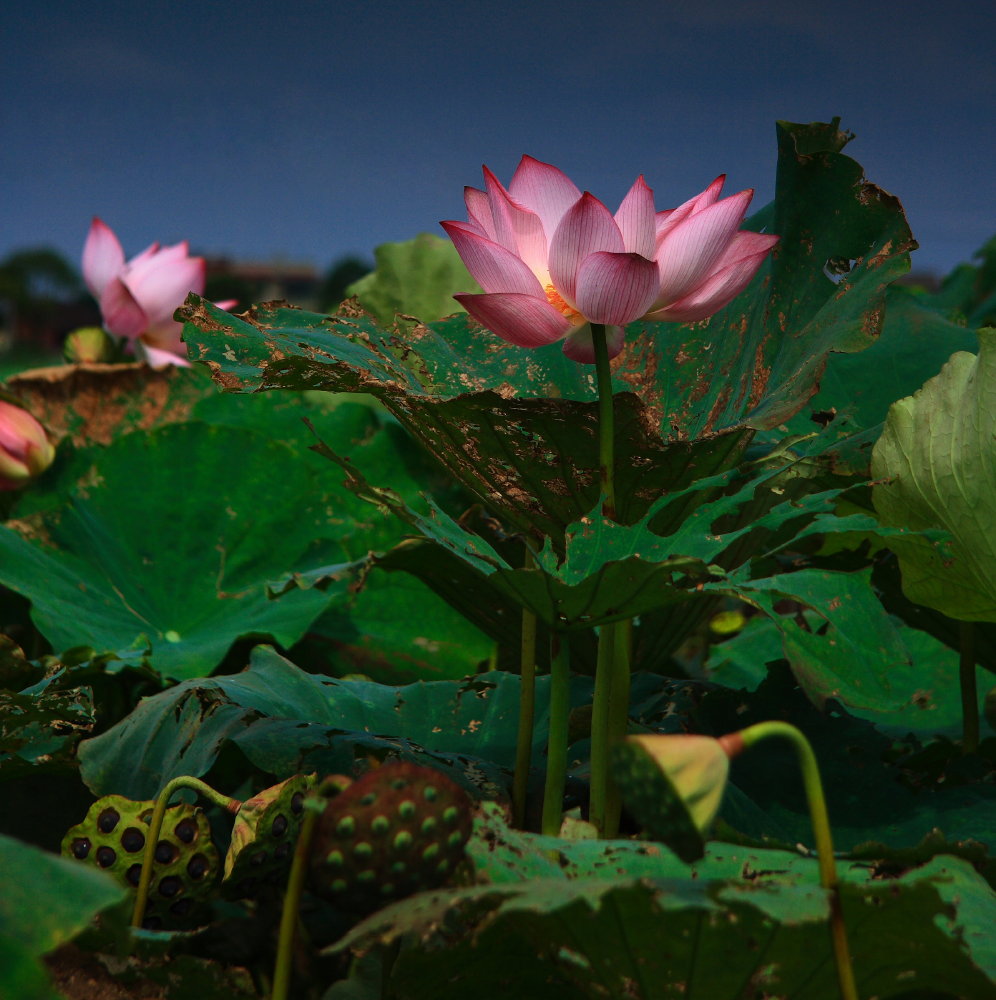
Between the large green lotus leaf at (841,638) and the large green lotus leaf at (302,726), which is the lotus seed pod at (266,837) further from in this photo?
the large green lotus leaf at (841,638)

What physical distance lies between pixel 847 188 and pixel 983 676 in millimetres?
615

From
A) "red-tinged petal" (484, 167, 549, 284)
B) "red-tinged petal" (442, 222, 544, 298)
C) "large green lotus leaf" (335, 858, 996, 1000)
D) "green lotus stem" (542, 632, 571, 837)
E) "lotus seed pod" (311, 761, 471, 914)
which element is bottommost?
"large green lotus leaf" (335, 858, 996, 1000)

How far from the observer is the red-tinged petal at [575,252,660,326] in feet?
1.69

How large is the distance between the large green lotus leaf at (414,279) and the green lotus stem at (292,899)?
4.27 feet

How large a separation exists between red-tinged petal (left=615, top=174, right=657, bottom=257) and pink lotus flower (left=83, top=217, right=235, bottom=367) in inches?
40.0

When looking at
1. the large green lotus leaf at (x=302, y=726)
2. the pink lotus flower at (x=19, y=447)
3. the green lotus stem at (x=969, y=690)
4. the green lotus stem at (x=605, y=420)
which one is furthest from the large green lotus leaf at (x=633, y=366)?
the pink lotus flower at (x=19, y=447)

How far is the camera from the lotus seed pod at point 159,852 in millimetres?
500

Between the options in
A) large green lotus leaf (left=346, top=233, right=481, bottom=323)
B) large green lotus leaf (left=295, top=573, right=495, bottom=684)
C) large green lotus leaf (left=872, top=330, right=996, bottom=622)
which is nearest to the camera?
large green lotus leaf (left=872, top=330, right=996, bottom=622)

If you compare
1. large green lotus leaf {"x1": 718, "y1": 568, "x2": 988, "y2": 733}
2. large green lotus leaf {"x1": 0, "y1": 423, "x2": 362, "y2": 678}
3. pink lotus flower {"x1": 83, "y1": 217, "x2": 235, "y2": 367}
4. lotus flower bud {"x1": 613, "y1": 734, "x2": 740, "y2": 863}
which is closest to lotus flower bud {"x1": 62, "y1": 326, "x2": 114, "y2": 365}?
pink lotus flower {"x1": 83, "y1": 217, "x2": 235, "y2": 367}

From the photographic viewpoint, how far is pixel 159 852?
0.50 m

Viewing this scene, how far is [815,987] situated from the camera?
40cm

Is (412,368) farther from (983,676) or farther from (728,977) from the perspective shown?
(983,676)

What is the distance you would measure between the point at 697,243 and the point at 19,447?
0.87 metres

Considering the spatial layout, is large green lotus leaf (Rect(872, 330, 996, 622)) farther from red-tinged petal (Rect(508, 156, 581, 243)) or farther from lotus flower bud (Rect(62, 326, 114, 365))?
lotus flower bud (Rect(62, 326, 114, 365))
